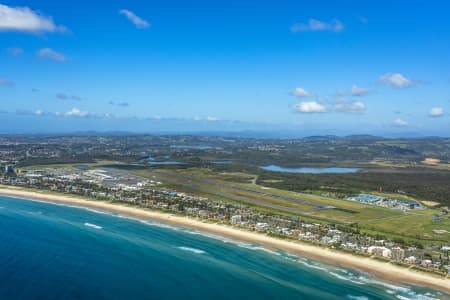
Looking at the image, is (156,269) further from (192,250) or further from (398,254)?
(398,254)

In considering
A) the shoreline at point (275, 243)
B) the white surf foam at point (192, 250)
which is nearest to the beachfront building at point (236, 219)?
the shoreline at point (275, 243)

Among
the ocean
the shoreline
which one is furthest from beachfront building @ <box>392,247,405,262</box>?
the ocean

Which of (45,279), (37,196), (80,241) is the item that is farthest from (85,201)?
(45,279)

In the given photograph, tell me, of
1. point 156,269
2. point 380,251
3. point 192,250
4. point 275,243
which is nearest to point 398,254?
point 380,251

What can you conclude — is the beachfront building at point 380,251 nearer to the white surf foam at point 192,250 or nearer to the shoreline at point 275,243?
the shoreline at point 275,243

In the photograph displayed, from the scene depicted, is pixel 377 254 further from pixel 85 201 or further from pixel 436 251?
pixel 85 201

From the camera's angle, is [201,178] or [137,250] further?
[201,178]
